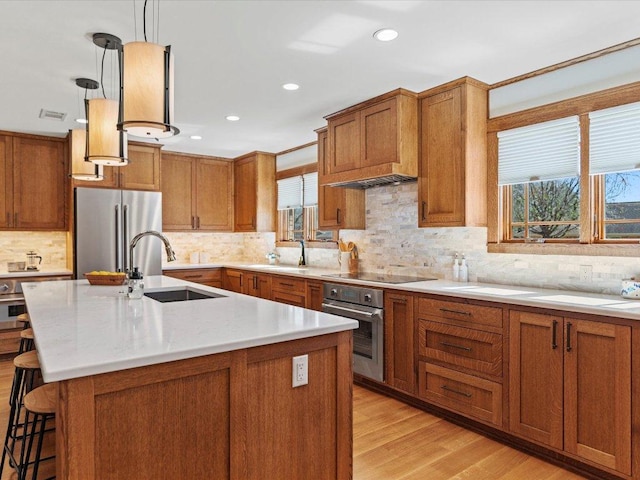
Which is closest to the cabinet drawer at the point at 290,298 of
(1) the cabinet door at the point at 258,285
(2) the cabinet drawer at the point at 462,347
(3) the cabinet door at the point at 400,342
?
(1) the cabinet door at the point at 258,285

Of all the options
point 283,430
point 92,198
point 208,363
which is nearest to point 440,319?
point 283,430

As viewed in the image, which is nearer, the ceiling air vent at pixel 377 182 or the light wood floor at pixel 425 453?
the light wood floor at pixel 425 453

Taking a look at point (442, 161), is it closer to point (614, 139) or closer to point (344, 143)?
point (344, 143)

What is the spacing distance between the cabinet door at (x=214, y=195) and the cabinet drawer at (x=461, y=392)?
4.04 m

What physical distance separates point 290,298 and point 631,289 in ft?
9.89

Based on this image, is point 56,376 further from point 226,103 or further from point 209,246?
point 209,246

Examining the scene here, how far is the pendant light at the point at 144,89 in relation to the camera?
1.90m

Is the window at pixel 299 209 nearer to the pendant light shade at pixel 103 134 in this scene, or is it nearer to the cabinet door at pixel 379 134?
the cabinet door at pixel 379 134

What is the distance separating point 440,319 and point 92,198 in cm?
410

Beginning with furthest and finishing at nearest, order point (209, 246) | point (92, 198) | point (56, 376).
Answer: point (209, 246), point (92, 198), point (56, 376)

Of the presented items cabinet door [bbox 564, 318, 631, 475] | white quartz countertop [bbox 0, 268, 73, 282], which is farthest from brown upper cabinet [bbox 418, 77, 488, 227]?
white quartz countertop [bbox 0, 268, 73, 282]

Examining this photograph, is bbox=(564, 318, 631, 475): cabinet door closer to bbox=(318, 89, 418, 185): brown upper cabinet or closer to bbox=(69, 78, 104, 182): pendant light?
bbox=(318, 89, 418, 185): brown upper cabinet

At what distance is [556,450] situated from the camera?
2541mm

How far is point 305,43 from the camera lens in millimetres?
2736
